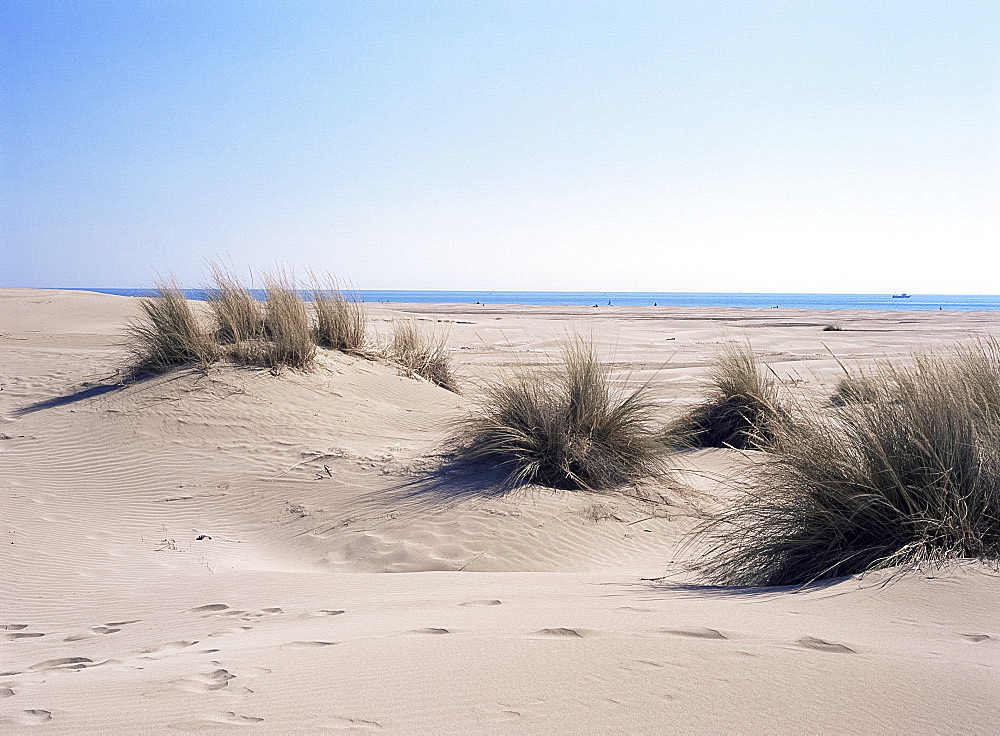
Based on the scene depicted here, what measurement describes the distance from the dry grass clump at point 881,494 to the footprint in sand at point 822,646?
119cm

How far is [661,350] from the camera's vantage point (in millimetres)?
22422

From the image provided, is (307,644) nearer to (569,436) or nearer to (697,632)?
(697,632)

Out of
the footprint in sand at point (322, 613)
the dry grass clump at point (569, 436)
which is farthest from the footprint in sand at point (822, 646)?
the dry grass clump at point (569, 436)

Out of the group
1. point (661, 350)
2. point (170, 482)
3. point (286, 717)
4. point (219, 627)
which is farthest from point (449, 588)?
point (661, 350)

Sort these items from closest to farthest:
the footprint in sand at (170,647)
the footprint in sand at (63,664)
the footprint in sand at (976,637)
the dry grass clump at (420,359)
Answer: the footprint in sand at (976,637) → the footprint in sand at (63,664) → the footprint in sand at (170,647) → the dry grass clump at (420,359)

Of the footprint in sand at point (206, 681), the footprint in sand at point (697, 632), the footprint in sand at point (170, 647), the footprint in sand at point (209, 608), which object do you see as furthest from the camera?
the footprint in sand at point (209, 608)

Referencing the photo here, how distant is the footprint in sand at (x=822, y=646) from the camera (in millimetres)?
2814

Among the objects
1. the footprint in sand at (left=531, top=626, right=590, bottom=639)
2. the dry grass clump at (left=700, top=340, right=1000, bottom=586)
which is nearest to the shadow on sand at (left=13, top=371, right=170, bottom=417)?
the dry grass clump at (left=700, top=340, right=1000, bottom=586)

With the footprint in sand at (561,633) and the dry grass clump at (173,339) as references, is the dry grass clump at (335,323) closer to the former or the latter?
the dry grass clump at (173,339)

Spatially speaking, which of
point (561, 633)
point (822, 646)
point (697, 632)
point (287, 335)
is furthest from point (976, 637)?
point (287, 335)

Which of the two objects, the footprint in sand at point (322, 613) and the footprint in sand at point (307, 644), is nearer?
the footprint in sand at point (307, 644)

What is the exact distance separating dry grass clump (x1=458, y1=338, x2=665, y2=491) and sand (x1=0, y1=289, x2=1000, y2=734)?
388 millimetres

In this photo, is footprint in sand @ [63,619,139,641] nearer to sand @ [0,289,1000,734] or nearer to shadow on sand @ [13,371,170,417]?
sand @ [0,289,1000,734]

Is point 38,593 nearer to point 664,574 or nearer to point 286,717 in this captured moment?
point 286,717
